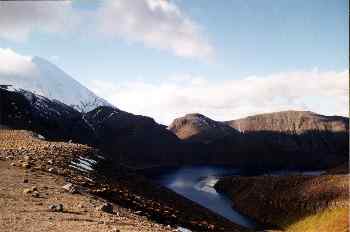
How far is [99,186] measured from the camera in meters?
43.0

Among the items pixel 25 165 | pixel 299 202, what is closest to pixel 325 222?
pixel 299 202

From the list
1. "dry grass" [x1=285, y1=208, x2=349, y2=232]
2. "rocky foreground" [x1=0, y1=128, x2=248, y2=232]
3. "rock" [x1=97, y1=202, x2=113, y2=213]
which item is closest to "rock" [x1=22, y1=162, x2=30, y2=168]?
"rocky foreground" [x1=0, y1=128, x2=248, y2=232]

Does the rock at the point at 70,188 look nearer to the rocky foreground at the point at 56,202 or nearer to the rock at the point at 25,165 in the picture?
the rocky foreground at the point at 56,202

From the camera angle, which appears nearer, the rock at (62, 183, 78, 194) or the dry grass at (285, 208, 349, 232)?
the rock at (62, 183, 78, 194)

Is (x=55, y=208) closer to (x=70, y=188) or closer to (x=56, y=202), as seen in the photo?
(x=56, y=202)

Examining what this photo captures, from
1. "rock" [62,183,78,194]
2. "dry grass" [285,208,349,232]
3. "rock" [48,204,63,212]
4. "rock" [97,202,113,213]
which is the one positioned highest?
"rock" [62,183,78,194]

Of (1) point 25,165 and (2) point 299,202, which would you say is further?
(2) point 299,202

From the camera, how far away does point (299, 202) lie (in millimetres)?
164250

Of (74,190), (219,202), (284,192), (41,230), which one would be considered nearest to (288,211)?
(284,192)

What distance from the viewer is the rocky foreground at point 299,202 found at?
462ft

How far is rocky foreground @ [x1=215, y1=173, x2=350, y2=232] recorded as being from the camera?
141 meters

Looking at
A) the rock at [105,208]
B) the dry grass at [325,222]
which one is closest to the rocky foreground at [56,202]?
the rock at [105,208]

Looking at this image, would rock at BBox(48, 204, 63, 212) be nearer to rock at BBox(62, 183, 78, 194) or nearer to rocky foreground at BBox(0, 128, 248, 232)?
rocky foreground at BBox(0, 128, 248, 232)

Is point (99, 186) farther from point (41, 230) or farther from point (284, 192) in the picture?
point (284, 192)
